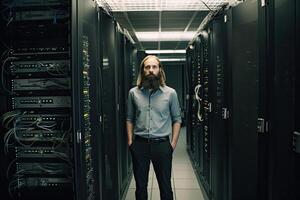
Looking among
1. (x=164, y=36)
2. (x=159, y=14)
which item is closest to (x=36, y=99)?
(x=159, y=14)

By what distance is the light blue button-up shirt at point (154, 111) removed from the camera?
2367 millimetres

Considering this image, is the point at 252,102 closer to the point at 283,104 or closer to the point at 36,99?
the point at 283,104

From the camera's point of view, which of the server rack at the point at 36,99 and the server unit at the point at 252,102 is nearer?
Answer: the server unit at the point at 252,102

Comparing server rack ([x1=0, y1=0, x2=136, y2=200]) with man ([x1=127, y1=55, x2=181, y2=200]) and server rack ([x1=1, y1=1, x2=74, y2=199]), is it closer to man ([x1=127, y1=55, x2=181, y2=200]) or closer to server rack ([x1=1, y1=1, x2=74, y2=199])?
server rack ([x1=1, y1=1, x2=74, y2=199])

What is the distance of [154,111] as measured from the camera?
2.40m

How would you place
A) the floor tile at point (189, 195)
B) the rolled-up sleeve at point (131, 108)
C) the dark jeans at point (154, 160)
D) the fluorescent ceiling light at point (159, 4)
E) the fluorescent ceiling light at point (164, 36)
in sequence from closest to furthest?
the dark jeans at point (154, 160) < the rolled-up sleeve at point (131, 108) < the fluorescent ceiling light at point (159, 4) < the floor tile at point (189, 195) < the fluorescent ceiling light at point (164, 36)

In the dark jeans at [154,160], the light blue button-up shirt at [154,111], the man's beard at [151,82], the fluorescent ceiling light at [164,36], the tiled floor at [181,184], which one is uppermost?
the fluorescent ceiling light at [164,36]

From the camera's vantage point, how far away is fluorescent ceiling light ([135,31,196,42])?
696cm

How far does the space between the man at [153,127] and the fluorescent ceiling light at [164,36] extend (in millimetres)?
4669

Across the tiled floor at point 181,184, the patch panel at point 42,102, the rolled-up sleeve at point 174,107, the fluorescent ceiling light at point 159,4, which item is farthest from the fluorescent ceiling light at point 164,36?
the patch panel at point 42,102

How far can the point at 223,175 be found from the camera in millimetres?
2670

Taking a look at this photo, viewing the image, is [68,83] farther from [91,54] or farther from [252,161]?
[252,161]

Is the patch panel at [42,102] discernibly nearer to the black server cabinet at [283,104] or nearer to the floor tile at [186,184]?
the black server cabinet at [283,104]

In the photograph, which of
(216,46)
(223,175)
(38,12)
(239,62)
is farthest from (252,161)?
(38,12)
